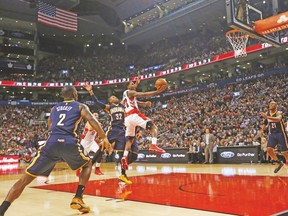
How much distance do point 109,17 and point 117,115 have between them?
3010 centimetres

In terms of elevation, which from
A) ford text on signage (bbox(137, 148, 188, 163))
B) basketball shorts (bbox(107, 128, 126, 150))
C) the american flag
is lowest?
ford text on signage (bbox(137, 148, 188, 163))

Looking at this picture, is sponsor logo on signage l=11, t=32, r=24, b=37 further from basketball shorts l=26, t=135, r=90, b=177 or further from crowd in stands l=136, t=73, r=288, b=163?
basketball shorts l=26, t=135, r=90, b=177

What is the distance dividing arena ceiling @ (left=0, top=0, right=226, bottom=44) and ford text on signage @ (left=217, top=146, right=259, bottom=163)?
55.7 ft

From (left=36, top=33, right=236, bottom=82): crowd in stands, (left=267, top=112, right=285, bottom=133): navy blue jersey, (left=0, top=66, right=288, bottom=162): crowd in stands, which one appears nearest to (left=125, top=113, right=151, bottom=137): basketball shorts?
(left=267, top=112, right=285, bottom=133): navy blue jersey

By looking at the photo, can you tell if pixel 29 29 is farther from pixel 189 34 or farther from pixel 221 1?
pixel 221 1

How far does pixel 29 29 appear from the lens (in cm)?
3609

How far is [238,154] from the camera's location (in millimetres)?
12969

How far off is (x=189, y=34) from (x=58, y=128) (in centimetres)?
3148

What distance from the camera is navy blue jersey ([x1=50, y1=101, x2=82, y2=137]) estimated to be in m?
3.43

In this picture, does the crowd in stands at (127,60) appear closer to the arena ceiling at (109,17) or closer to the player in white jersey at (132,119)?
the arena ceiling at (109,17)

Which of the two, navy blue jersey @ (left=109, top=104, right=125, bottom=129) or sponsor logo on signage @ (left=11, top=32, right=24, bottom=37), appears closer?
navy blue jersey @ (left=109, top=104, right=125, bottom=129)

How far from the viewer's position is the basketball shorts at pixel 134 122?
18.5 ft

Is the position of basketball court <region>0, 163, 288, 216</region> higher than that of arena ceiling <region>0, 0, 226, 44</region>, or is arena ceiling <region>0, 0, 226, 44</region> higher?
arena ceiling <region>0, 0, 226, 44</region>

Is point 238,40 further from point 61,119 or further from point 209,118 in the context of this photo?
point 61,119
